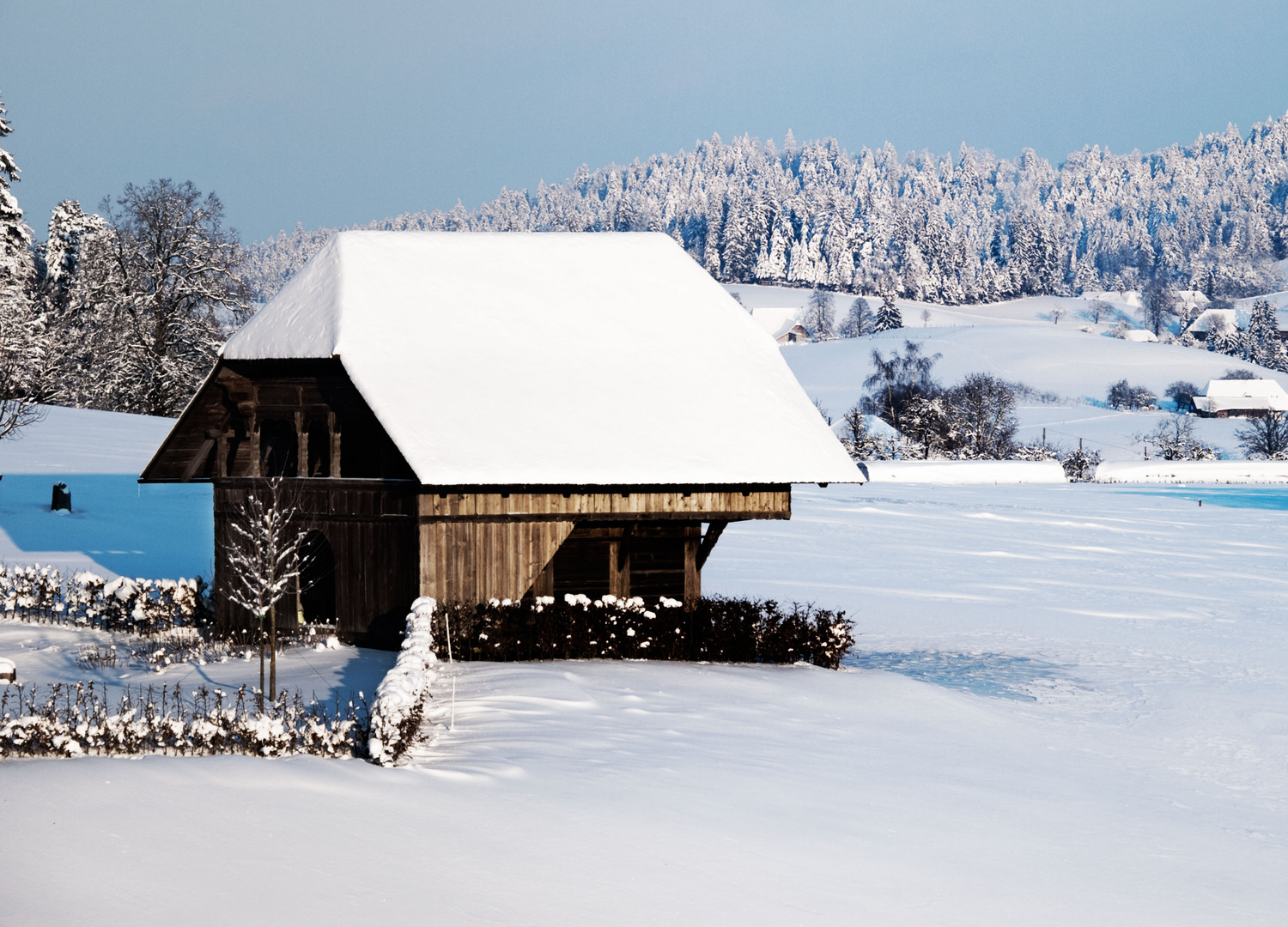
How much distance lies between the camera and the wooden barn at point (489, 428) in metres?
18.6

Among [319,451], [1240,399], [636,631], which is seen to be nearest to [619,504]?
[636,631]

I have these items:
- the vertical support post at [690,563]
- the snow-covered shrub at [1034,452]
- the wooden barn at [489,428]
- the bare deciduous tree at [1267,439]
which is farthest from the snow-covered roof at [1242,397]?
the vertical support post at [690,563]

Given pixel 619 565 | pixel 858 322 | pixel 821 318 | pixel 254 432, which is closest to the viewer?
pixel 254 432

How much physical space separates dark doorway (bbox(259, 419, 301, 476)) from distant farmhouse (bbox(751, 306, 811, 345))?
478ft

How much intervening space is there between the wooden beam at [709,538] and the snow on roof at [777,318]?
15123 centimetres

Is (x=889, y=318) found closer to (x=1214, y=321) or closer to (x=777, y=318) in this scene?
(x=777, y=318)

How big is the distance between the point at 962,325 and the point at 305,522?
156m

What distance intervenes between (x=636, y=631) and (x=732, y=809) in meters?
7.72

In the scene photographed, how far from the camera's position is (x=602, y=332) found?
21.6 m

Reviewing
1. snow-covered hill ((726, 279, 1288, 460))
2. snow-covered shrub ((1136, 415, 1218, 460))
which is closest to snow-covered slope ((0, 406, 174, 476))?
snow-covered hill ((726, 279, 1288, 460))

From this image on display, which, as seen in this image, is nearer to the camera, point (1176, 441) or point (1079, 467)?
point (1079, 467)

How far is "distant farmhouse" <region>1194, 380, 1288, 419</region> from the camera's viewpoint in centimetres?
11862

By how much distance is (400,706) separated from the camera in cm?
1159

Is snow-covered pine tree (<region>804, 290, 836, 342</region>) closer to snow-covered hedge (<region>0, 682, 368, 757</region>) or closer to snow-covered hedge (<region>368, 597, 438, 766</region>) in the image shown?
snow-covered hedge (<region>368, 597, 438, 766</region>)
